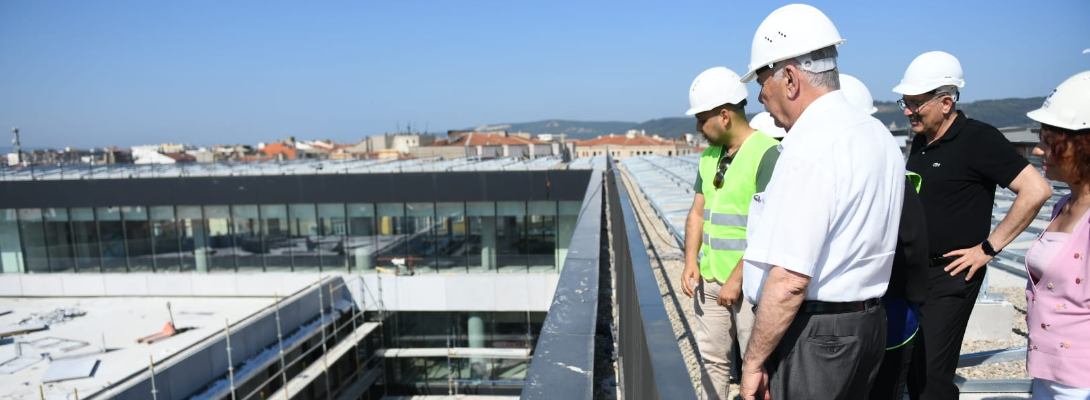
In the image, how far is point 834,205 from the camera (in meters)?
1.51

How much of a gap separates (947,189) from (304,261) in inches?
835

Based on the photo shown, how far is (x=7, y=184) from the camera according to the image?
20859 mm

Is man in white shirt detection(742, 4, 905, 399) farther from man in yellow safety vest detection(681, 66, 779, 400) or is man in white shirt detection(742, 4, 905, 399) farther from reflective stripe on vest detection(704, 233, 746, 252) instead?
reflective stripe on vest detection(704, 233, 746, 252)

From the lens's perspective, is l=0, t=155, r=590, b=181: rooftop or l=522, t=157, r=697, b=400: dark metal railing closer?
l=522, t=157, r=697, b=400: dark metal railing

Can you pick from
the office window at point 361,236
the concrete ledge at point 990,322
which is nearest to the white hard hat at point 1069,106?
the concrete ledge at point 990,322

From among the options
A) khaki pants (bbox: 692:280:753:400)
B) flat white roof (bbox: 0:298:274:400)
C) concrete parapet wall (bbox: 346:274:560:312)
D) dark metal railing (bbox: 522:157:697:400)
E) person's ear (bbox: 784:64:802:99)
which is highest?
person's ear (bbox: 784:64:802:99)

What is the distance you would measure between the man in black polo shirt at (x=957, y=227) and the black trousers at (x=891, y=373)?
55cm

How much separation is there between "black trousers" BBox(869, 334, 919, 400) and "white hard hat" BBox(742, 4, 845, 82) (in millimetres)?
1052

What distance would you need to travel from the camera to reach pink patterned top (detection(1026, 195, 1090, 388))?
1.93m

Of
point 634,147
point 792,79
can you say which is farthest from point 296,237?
point 634,147

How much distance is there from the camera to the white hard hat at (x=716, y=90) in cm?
301

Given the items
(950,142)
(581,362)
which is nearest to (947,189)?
(950,142)

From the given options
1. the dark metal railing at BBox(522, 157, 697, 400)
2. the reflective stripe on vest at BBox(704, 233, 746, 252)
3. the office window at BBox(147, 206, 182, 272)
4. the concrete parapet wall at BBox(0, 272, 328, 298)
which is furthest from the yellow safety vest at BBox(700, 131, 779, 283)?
the office window at BBox(147, 206, 182, 272)

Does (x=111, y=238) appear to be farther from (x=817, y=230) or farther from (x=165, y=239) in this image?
(x=817, y=230)
